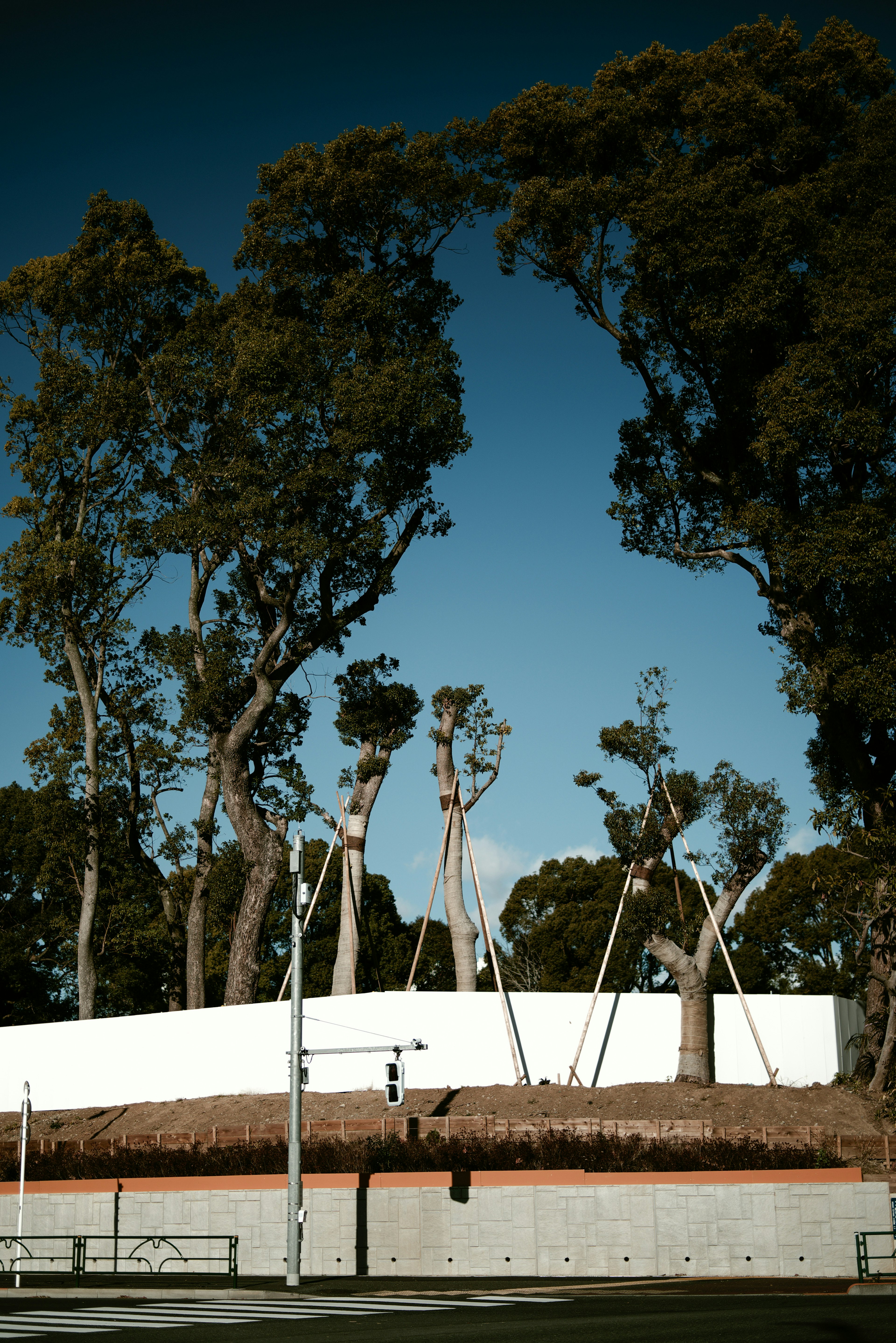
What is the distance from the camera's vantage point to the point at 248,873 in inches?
1232

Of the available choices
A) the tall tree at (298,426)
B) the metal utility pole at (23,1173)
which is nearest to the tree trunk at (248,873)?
the tall tree at (298,426)

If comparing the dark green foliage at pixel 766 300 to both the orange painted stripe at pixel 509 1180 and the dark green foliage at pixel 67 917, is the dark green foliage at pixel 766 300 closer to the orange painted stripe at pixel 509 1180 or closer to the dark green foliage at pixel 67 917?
the orange painted stripe at pixel 509 1180

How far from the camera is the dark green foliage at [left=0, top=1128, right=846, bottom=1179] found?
62.1 feet

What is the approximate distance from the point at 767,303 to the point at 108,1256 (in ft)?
73.4

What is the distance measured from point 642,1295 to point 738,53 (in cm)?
2753

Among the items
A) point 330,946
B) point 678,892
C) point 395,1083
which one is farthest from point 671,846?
point 330,946

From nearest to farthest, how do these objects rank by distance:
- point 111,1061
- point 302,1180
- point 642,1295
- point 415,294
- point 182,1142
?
point 642,1295 → point 302,1180 → point 182,1142 → point 111,1061 → point 415,294

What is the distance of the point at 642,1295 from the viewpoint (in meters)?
14.3

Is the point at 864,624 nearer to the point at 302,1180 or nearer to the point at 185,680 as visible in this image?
the point at 302,1180

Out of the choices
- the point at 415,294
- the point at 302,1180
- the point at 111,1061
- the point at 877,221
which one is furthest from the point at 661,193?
the point at 111,1061

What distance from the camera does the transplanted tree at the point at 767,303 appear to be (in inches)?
990

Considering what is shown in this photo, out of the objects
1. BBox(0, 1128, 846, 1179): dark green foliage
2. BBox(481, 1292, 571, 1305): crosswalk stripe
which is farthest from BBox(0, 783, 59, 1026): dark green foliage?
BBox(481, 1292, 571, 1305): crosswalk stripe

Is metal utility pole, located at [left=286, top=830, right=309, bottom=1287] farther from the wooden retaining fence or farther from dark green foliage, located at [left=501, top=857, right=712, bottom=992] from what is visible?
dark green foliage, located at [left=501, top=857, right=712, bottom=992]

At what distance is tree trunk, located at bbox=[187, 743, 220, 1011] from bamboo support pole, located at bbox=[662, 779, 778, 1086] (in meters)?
12.5
